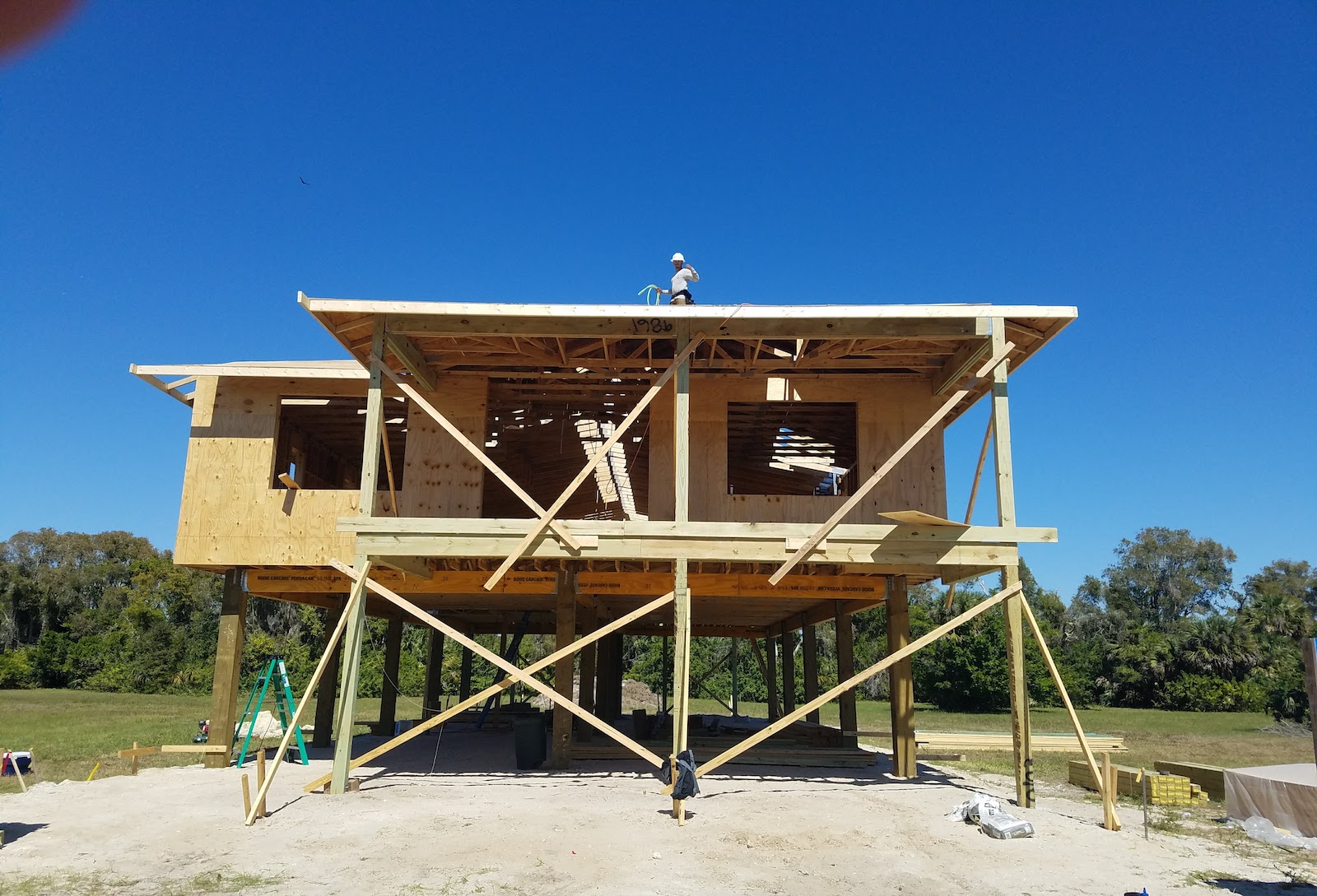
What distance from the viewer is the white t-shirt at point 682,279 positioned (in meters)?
13.1

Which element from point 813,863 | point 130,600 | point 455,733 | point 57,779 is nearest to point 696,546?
point 813,863

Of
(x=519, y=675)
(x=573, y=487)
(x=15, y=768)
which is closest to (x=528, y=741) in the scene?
(x=519, y=675)

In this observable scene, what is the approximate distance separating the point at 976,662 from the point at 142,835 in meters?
36.2

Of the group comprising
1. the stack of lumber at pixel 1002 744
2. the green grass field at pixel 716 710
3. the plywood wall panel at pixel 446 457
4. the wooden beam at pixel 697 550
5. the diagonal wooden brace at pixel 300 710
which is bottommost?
the green grass field at pixel 716 710

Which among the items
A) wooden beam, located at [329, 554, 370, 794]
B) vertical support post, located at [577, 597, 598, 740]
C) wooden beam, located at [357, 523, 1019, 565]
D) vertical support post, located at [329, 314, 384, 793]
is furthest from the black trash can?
vertical support post, located at [577, 597, 598, 740]

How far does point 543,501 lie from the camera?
24.2 meters

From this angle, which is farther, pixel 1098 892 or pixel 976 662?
pixel 976 662

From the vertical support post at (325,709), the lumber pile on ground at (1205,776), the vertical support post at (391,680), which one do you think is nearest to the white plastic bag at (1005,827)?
the lumber pile on ground at (1205,776)

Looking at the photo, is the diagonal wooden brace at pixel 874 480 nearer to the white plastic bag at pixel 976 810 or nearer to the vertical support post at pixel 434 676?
the white plastic bag at pixel 976 810

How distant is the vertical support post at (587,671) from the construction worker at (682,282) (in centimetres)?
815

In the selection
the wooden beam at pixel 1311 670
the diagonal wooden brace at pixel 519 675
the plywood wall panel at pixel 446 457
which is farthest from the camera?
the plywood wall panel at pixel 446 457

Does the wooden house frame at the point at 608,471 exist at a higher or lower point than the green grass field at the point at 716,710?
higher

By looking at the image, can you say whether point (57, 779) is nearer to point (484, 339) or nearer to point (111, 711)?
point (484, 339)

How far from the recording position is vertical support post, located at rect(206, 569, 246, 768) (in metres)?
15.6
